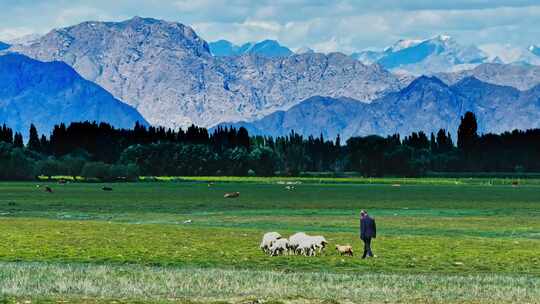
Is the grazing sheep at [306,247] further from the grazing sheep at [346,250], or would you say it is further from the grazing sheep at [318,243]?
the grazing sheep at [346,250]

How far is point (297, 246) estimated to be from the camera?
50281 millimetres

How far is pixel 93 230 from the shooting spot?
6400 centimetres

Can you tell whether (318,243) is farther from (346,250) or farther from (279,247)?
(279,247)

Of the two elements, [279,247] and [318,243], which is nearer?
[279,247]

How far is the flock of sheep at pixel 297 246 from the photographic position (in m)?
49.7

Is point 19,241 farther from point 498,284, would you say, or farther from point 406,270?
point 498,284

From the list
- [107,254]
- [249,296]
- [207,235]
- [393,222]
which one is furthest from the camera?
[393,222]

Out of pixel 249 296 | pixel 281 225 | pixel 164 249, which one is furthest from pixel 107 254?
pixel 281 225

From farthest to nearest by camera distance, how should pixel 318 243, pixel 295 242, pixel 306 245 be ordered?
pixel 295 242, pixel 318 243, pixel 306 245

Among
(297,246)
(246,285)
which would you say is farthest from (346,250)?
(246,285)

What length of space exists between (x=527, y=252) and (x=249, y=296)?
914 inches

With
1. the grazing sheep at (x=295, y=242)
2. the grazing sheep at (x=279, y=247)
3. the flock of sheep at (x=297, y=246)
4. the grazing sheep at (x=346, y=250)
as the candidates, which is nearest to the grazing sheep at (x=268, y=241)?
the flock of sheep at (x=297, y=246)

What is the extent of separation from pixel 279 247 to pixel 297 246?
100cm

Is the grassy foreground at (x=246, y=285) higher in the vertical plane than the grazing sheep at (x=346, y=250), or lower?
lower
